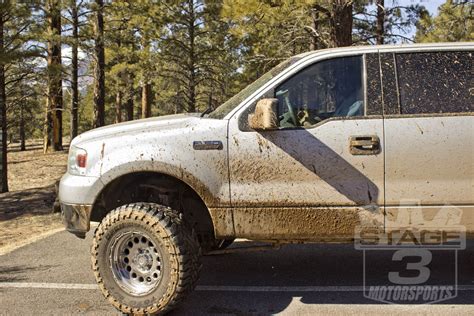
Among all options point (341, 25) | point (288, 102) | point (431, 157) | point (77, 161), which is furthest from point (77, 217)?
point (341, 25)

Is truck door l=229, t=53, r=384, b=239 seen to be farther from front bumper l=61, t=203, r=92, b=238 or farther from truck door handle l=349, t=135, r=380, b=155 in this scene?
front bumper l=61, t=203, r=92, b=238

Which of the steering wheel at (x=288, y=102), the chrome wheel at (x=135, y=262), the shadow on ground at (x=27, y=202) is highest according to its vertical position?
the steering wheel at (x=288, y=102)

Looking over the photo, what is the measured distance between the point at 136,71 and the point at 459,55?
64.9 ft

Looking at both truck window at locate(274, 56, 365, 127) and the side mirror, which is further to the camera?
truck window at locate(274, 56, 365, 127)

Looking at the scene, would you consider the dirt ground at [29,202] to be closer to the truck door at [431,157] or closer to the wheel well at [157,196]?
the wheel well at [157,196]

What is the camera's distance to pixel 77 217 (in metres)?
4.27

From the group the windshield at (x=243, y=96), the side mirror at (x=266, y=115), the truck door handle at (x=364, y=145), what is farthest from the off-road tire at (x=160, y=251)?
the truck door handle at (x=364, y=145)

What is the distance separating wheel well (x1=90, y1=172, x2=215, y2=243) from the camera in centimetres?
433

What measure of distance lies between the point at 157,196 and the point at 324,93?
1.72 metres

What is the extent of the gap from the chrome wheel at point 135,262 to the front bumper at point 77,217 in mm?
329

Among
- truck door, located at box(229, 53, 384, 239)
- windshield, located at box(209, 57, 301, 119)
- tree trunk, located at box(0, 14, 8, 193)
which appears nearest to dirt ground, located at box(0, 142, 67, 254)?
tree trunk, located at box(0, 14, 8, 193)

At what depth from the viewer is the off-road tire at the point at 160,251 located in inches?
156

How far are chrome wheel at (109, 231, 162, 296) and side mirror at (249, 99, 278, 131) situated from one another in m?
1.30

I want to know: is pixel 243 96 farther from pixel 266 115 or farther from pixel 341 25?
pixel 341 25
